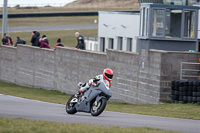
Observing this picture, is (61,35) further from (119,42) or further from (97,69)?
(97,69)

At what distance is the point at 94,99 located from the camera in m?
14.0

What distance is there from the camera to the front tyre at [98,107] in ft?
44.3

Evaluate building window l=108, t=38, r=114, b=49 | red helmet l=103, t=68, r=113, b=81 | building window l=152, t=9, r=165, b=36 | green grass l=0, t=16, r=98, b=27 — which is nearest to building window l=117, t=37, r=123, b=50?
building window l=108, t=38, r=114, b=49

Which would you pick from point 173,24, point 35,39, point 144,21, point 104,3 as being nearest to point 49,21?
point 35,39

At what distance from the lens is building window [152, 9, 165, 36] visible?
A: 27.2 meters

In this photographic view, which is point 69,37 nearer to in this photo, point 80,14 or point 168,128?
point 80,14

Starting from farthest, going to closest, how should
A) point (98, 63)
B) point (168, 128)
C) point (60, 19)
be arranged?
point (60, 19) < point (98, 63) < point (168, 128)

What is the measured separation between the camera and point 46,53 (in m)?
33.0

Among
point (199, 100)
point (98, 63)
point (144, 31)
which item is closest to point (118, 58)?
point (98, 63)

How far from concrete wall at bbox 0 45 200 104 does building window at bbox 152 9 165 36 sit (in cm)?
308

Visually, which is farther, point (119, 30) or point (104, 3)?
point (104, 3)

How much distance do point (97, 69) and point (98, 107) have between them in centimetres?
1341

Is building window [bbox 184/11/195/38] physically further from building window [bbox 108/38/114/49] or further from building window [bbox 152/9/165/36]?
building window [bbox 108/38/114/49]

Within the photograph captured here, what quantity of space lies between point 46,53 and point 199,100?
15.1 m
